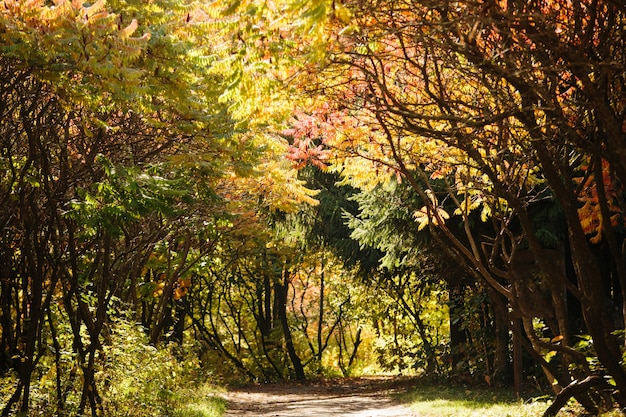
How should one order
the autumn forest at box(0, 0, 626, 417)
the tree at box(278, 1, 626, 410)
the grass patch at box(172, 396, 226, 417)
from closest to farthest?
the autumn forest at box(0, 0, 626, 417), the tree at box(278, 1, 626, 410), the grass patch at box(172, 396, 226, 417)

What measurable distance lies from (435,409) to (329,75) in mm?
7534

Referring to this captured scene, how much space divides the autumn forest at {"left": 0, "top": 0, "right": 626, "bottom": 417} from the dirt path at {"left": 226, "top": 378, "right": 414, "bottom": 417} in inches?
72.8

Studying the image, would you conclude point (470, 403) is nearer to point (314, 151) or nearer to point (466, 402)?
point (466, 402)

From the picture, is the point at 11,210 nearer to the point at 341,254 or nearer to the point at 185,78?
the point at 185,78

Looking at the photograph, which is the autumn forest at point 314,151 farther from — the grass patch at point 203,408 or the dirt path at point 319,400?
the dirt path at point 319,400

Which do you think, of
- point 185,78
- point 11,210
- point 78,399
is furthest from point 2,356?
point 185,78

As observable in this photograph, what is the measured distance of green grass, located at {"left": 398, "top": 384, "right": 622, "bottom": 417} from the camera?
1081 centimetres

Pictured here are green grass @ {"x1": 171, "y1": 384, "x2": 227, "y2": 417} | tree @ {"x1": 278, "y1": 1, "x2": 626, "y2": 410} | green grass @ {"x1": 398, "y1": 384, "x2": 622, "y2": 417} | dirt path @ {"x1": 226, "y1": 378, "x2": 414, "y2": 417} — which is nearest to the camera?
tree @ {"x1": 278, "y1": 1, "x2": 626, "y2": 410}

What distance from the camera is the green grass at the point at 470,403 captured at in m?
10.8

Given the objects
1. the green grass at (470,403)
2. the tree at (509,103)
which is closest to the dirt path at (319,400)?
the green grass at (470,403)

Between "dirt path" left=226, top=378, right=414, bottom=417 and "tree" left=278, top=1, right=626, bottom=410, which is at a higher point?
"tree" left=278, top=1, right=626, bottom=410

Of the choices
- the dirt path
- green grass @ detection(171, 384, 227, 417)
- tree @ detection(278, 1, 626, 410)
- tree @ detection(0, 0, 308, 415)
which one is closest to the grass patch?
green grass @ detection(171, 384, 227, 417)

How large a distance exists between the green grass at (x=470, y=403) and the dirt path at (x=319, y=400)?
423 mm

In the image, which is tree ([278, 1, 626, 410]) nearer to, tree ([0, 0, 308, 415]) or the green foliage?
tree ([0, 0, 308, 415])
